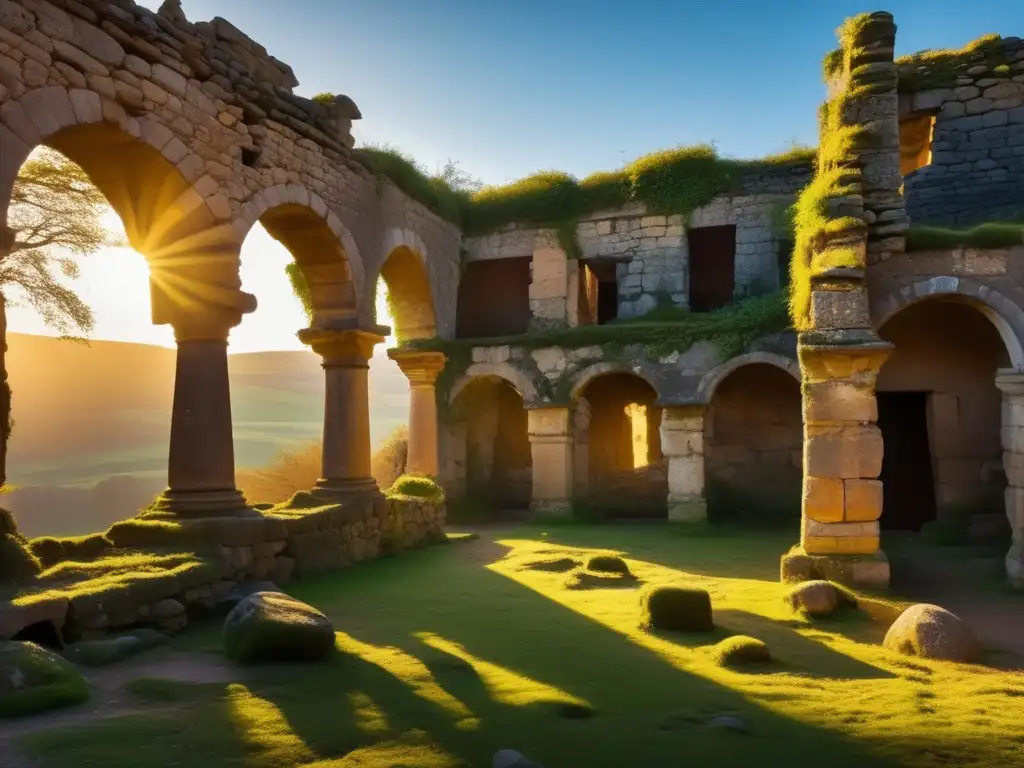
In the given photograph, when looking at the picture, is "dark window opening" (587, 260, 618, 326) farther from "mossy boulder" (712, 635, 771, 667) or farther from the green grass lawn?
"mossy boulder" (712, 635, 771, 667)

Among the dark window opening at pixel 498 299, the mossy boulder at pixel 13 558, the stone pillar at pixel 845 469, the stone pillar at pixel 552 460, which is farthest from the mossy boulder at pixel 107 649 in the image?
the dark window opening at pixel 498 299

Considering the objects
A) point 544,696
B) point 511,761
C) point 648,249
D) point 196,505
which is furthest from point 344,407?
point 648,249

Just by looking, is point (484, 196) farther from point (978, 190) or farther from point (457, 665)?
point (457, 665)

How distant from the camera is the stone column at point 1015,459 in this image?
816cm

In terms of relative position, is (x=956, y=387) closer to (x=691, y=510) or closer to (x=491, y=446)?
(x=691, y=510)

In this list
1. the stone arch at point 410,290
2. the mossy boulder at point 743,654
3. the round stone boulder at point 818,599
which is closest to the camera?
the mossy boulder at point 743,654

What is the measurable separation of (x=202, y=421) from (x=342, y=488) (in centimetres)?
270

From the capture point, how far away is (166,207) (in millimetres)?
8234

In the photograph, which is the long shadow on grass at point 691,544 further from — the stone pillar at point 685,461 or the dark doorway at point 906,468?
the dark doorway at point 906,468

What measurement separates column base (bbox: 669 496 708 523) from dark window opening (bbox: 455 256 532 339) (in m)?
6.65

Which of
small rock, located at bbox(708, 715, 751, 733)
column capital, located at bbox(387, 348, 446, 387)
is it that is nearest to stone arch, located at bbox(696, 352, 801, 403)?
column capital, located at bbox(387, 348, 446, 387)

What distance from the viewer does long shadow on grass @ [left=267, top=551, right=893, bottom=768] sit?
3500mm

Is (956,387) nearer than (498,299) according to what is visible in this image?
Yes

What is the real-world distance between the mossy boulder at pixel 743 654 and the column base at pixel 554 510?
35.1 feet
